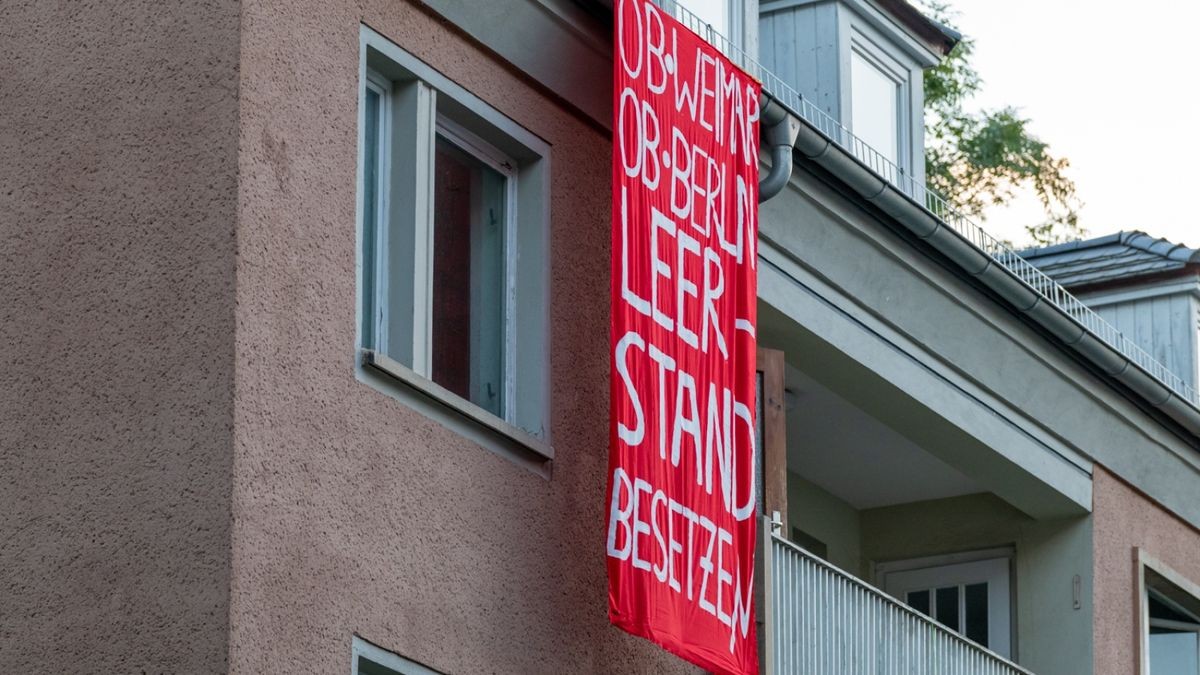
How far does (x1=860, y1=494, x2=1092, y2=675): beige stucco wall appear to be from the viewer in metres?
18.1

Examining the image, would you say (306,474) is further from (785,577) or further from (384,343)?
(785,577)

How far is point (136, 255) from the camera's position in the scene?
10.7 metres

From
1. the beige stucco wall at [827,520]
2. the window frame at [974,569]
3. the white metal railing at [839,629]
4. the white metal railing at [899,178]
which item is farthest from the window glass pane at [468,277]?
the window frame at [974,569]

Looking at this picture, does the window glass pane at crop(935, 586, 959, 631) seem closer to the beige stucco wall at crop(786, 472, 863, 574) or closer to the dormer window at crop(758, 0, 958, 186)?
the beige stucco wall at crop(786, 472, 863, 574)

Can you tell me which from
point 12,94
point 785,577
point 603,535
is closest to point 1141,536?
point 785,577

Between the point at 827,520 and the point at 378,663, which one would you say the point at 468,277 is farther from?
the point at 827,520

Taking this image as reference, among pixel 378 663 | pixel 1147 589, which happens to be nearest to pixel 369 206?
pixel 378 663

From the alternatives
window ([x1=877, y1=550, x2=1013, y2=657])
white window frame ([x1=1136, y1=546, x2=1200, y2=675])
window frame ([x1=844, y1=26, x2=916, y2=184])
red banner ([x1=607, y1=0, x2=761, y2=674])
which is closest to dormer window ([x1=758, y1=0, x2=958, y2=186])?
window frame ([x1=844, y1=26, x2=916, y2=184])

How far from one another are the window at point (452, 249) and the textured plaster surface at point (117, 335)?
91cm

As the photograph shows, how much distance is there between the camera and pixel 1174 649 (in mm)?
19953

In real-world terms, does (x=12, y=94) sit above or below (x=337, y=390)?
above

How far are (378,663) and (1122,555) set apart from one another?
9032 mm

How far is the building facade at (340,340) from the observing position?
10234mm

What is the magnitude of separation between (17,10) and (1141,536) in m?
10.1
